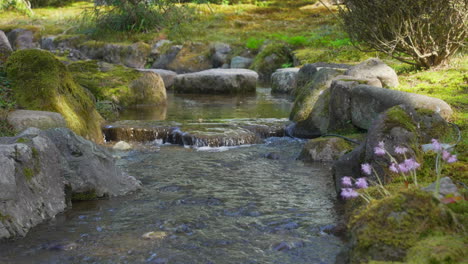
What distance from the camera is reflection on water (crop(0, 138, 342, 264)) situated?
4.36m

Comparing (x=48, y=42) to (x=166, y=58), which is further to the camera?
(x=48, y=42)

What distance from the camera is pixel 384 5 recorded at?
1045 cm

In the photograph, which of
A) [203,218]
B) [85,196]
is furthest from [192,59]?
[203,218]

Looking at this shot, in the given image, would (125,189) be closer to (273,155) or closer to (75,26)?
(273,155)

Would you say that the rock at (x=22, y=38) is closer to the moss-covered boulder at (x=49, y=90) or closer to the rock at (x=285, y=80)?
the rock at (x=285, y=80)

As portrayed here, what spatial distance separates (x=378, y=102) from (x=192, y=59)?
13.7m

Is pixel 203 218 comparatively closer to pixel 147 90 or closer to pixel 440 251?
pixel 440 251

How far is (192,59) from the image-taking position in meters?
20.8

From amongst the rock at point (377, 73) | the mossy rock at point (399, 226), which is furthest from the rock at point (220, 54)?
the mossy rock at point (399, 226)

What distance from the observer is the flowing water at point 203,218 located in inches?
172

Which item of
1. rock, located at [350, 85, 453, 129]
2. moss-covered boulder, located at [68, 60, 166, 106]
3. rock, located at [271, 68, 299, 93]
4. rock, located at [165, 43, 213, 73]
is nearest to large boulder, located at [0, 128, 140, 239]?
rock, located at [350, 85, 453, 129]

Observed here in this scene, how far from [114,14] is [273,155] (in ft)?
53.0

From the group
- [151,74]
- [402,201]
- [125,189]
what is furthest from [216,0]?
[402,201]

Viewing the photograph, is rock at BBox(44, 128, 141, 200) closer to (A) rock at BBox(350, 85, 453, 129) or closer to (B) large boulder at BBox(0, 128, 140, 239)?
(B) large boulder at BBox(0, 128, 140, 239)
